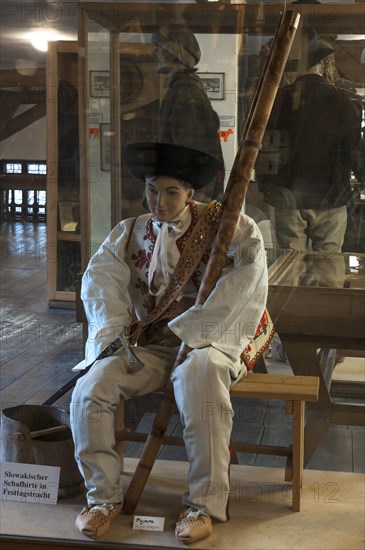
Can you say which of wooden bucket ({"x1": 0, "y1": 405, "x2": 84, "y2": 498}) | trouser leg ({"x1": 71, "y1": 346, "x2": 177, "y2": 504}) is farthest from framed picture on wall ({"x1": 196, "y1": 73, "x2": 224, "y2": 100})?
wooden bucket ({"x1": 0, "y1": 405, "x2": 84, "y2": 498})

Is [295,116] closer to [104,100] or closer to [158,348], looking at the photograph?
[104,100]

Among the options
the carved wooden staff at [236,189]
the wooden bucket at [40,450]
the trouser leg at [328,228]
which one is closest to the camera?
the carved wooden staff at [236,189]

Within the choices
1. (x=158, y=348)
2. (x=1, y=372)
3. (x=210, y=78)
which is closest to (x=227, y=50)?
(x=210, y=78)

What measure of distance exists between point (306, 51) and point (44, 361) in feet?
3.31

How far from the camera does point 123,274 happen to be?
91.0 inches

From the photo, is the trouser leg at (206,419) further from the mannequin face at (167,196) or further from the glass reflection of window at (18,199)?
the glass reflection of window at (18,199)

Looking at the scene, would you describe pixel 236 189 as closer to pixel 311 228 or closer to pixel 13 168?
pixel 311 228

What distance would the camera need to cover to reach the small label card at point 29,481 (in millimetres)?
2361

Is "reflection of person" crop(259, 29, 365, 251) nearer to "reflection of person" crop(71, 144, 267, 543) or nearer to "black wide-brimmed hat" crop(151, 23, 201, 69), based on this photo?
"reflection of person" crop(71, 144, 267, 543)

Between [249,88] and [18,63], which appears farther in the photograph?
[18,63]

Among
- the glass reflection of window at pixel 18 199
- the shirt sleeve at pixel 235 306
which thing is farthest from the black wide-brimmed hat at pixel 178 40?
the glass reflection of window at pixel 18 199

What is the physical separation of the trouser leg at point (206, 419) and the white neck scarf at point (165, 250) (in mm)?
209

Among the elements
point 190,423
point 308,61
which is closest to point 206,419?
point 190,423

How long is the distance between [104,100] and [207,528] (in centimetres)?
101
